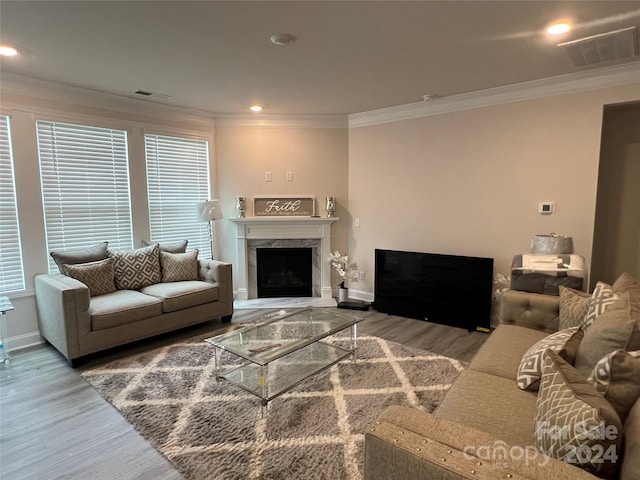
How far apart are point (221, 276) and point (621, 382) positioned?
3609 millimetres

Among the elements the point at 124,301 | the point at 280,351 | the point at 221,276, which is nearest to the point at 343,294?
the point at 221,276

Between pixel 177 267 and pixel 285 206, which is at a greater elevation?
pixel 285 206

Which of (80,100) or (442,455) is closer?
(442,455)

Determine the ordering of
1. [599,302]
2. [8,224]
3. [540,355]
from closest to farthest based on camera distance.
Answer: [540,355] → [599,302] → [8,224]

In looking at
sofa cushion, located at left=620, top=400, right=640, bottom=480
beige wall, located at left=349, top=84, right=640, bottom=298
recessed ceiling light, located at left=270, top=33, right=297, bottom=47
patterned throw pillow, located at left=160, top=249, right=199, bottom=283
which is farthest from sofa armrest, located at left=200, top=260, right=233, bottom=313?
sofa cushion, located at left=620, top=400, right=640, bottom=480

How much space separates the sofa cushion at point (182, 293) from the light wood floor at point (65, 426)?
0.43m

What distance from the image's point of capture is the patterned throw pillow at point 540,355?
1771 mm

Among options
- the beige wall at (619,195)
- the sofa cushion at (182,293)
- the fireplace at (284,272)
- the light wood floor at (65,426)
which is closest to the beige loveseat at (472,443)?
the light wood floor at (65,426)

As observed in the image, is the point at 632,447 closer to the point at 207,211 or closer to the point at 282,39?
the point at 282,39

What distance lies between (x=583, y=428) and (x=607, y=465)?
0.38ft

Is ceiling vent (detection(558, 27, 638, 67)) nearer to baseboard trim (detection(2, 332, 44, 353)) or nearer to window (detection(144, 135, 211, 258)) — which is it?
window (detection(144, 135, 211, 258))

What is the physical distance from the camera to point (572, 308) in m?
2.28

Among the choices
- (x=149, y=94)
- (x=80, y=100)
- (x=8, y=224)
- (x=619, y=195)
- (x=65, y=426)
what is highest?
(x=149, y=94)

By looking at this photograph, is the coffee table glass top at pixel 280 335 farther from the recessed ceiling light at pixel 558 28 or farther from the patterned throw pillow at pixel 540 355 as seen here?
the recessed ceiling light at pixel 558 28
